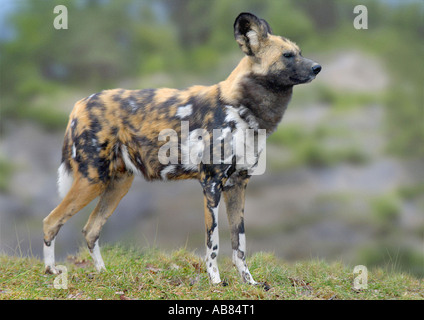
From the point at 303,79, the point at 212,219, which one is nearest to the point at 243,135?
the point at 303,79

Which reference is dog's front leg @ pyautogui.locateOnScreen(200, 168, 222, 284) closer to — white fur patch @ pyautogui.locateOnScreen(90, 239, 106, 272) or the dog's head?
the dog's head

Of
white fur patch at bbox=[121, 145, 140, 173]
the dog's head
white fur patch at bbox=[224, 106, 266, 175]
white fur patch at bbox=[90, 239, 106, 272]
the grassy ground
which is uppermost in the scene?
the dog's head

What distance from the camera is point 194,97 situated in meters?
6.12

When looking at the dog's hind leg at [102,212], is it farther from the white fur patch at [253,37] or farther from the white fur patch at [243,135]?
the white fur patch at [253,37]

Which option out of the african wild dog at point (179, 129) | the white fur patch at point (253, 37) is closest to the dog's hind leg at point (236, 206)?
the african wild dog at point (179, 129)

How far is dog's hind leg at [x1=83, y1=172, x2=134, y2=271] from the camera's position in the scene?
6.49 meters

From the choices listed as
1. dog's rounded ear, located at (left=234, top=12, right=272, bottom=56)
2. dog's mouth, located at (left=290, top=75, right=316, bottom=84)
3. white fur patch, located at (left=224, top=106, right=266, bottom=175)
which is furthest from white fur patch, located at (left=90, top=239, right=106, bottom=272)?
dog's mouth, located at (left=290, top=75, right=316, bottom=84)

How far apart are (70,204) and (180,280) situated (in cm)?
166

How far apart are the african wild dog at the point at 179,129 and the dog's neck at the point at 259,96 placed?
0.01m

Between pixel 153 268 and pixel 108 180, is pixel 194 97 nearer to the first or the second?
pixel 108 180

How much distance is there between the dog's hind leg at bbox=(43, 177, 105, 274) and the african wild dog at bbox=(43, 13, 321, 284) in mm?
12

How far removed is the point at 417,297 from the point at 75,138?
4.60 m

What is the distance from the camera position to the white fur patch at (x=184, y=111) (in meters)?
6.02

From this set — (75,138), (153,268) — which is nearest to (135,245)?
(153,268)
